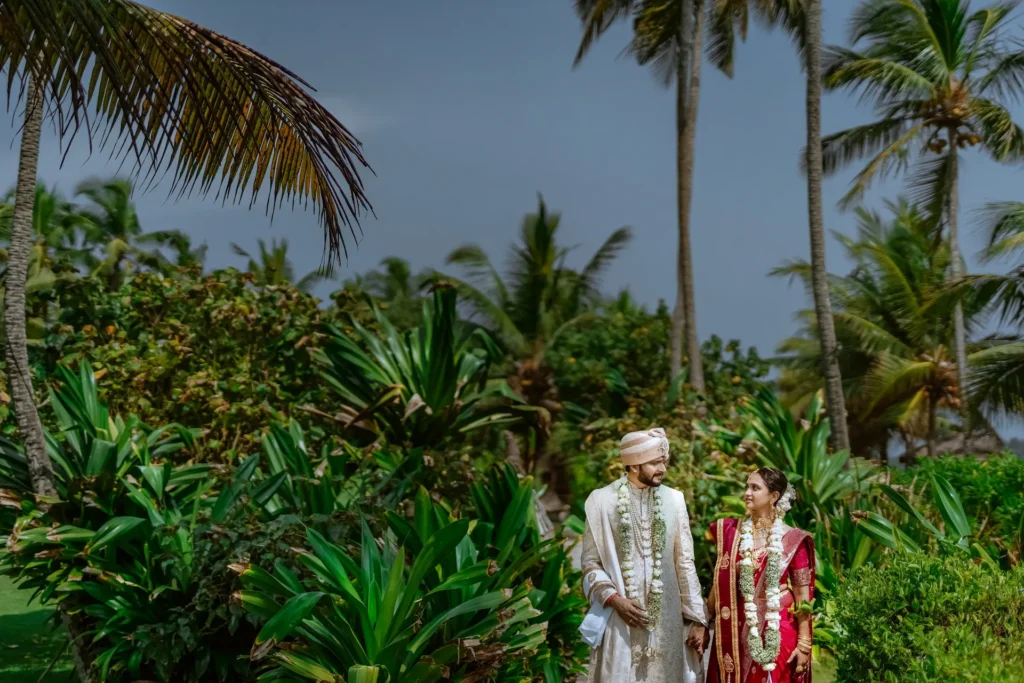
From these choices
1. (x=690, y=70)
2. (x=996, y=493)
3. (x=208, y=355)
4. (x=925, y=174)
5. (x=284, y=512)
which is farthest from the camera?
(x=925, y=174)

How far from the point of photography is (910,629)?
4832mm

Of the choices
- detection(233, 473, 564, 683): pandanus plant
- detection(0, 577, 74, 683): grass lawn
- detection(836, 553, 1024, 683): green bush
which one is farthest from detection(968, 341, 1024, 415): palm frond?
detection(0, 577, 74, 683): grass lawn

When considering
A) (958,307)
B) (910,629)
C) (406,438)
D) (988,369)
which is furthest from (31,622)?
(958,307)

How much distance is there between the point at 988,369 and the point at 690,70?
8.10m

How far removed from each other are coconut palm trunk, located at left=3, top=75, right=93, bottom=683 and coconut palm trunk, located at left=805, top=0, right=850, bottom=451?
34.3ft

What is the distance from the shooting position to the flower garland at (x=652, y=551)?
4.73 meters

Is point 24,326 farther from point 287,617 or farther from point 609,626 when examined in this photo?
point 609,626

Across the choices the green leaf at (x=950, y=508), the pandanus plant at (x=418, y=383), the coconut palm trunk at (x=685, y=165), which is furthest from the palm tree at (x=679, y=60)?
the green leaf at (x=950, y=508)

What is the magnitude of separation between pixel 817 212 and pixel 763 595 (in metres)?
11.5

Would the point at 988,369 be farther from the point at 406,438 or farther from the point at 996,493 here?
the point at 406,438

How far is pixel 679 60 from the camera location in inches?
829

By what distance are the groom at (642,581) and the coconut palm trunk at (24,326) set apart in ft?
11.7

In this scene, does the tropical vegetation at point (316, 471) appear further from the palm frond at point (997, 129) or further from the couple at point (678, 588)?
the palm frond at point (997, 129)

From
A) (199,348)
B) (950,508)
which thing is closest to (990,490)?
(950,508)
